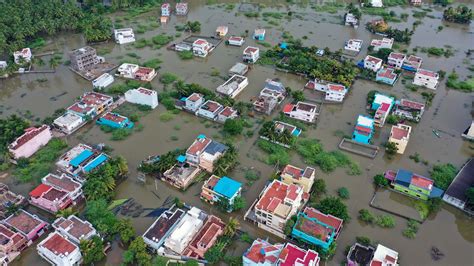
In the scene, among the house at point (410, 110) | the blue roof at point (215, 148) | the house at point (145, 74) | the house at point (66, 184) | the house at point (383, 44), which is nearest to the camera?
the house at point (66, 184)

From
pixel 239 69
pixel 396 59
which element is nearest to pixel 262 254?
pixel 239 69

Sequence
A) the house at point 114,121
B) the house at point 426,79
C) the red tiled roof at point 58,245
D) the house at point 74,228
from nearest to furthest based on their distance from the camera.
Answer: the red tiled roof at point 58,245 → the house at point 74,228 → the house at point 114,121 → the house at point 426,79

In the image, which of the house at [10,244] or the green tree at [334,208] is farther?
the green tree at [334,208]

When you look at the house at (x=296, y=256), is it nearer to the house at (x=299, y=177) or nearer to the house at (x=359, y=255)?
the house at (x=359, y=255)

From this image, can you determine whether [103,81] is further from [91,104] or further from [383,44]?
[383,44]

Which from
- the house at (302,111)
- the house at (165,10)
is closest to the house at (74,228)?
the house at (302,111)
